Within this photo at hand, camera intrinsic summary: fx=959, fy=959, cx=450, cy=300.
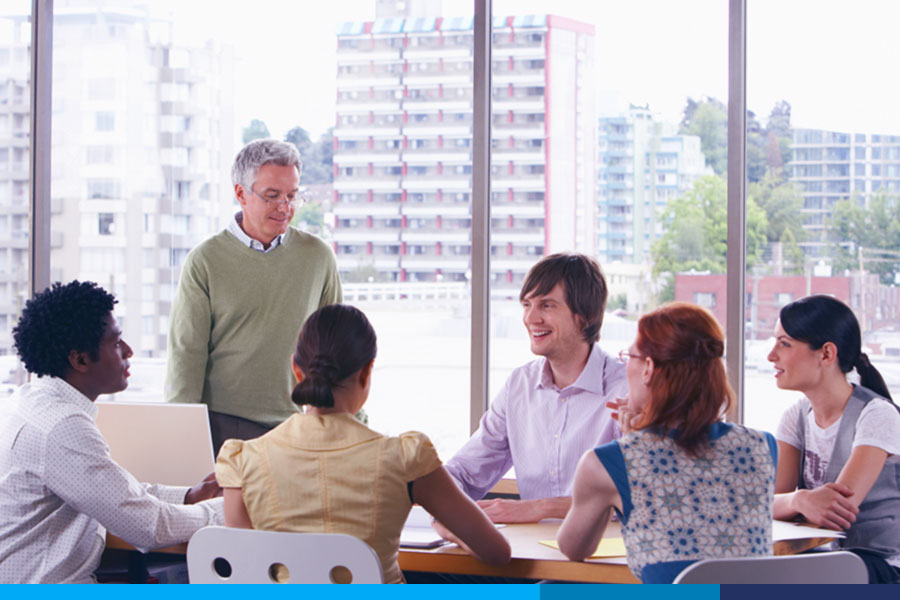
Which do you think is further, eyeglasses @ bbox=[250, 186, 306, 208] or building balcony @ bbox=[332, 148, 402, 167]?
building balcony @ bbox=[332, 148, 402, 167]

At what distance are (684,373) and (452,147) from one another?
2040 millimetres

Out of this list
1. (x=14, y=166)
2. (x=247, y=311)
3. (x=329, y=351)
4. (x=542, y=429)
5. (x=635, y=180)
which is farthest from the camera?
(x=14, y=166)

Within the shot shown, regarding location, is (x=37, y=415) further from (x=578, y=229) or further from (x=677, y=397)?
(x=578, y=229)

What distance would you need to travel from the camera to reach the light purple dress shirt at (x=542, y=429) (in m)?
2.55

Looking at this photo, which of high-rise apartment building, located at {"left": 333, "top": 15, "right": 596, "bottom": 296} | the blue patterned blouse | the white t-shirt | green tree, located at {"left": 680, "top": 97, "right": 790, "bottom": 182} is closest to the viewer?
the blue patterned blouse

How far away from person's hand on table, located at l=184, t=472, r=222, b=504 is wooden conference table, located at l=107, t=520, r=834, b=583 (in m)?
0.19

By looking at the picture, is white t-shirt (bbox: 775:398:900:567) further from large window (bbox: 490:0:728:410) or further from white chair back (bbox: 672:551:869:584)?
large window (bbox: 490:0:728:410)

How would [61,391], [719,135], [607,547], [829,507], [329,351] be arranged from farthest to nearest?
1. [719,135]
2. [829,507]
3. [61,391]
4. [607,547]
5. [329,351]

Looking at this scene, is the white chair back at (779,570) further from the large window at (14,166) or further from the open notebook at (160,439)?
the large window at (14,166)

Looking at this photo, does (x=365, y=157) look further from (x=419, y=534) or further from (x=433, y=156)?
(x=419, y=534)

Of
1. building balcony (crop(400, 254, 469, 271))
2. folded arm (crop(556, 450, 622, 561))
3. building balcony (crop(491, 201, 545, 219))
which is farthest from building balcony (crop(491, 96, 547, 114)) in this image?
folded arm (crop(556, 450, 622, 561))

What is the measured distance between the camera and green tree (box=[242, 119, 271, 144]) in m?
3.85

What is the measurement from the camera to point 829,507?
229cm

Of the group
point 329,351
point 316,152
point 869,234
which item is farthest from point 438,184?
point 329,351
